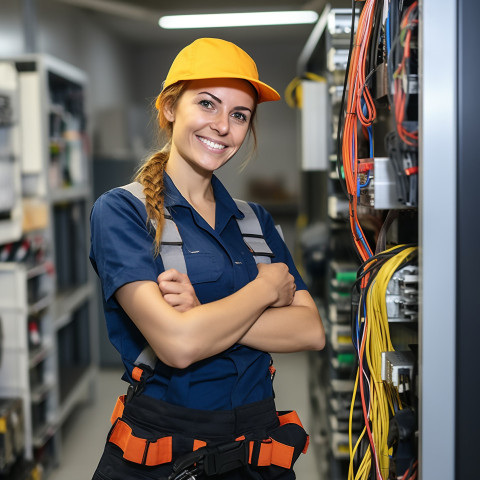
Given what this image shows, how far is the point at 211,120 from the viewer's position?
1514 mm

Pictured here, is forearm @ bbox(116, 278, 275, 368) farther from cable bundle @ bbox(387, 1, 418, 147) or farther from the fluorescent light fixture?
the fluorescent light fixture

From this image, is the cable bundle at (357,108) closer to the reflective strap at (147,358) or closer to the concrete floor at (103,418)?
the reflective strap at (147,358)

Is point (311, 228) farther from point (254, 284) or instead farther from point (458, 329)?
point (458, 329)

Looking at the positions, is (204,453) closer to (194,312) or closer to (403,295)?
(194,312)

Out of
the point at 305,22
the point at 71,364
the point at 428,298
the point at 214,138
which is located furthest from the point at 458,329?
the point at 305,22

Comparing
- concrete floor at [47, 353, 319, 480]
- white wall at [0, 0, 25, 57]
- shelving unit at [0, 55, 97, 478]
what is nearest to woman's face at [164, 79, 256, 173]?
shelving unit at [0, 55, 97, 478]

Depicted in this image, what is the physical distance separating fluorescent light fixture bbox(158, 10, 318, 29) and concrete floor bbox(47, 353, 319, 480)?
12.0ft

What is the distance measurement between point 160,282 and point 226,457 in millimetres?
442

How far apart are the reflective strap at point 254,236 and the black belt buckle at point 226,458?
1.59 ft

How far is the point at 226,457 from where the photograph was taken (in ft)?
4.63

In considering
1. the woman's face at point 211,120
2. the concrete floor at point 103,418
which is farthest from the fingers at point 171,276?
the concrete floor at point 103,418

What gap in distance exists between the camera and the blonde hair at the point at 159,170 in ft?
4.77

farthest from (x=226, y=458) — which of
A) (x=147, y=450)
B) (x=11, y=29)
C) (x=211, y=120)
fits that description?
(x=11, y=29)

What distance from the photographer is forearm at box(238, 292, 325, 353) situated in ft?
4.88
